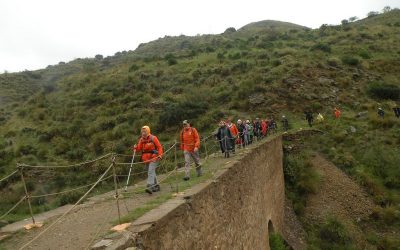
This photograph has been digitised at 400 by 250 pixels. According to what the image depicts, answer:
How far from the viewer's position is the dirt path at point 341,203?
1787 cm

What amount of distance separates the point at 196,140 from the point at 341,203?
1031 cm

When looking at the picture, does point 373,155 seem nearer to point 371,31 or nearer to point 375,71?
point 375,71

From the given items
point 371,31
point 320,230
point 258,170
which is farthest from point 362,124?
point 371,31

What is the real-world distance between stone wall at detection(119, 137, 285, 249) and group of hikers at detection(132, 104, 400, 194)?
3.63 feet

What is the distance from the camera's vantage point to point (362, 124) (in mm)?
25156

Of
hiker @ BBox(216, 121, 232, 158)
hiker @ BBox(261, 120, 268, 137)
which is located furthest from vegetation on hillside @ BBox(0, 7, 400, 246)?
hiker @ BBox(216, 121, 232, 158)

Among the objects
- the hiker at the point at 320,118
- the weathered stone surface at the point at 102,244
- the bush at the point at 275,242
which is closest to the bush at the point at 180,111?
the hiker at the point at 320,118

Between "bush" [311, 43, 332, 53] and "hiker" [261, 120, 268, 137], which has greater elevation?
"bush" [311, 43, 332, 53]

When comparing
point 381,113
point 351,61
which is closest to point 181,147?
point 381,113

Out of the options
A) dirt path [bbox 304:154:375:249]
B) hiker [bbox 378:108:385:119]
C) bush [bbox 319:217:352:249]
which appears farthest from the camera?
hiker [bbox 378:108:385:119]

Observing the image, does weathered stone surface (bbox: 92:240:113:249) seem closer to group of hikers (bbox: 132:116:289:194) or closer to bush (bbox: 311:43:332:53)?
group of hikers (bbox: 132:116:289:194)

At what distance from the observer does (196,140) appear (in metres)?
11.3

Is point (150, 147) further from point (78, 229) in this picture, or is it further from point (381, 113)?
point (381, 113)

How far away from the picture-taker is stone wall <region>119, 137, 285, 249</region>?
21.1 feet
